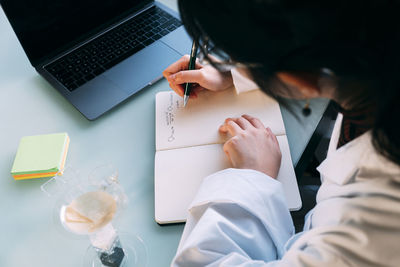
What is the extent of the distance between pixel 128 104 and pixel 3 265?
0.45m

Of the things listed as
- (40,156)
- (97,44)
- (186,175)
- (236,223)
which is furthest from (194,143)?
(97,44)

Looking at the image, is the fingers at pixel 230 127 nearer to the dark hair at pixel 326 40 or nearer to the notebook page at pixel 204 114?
the notebook page at pixel 204 114

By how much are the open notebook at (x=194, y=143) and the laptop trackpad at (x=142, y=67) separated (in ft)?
0.24

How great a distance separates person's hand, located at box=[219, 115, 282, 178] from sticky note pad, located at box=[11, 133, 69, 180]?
0.37 metres

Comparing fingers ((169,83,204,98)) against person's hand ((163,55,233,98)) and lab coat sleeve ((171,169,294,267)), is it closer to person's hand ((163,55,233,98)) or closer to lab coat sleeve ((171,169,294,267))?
person's hand ((163,55,233,98))

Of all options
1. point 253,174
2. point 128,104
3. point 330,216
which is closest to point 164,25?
point 128,104

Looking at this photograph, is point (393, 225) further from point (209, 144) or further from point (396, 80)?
point (209, 144)

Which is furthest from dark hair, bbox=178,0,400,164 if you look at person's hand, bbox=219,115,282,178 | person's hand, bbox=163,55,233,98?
person's hand, bbox=163,55,233,98

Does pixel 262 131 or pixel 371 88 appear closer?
pixel 371 88

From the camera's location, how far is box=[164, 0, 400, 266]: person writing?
0.35m

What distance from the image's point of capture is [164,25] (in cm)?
108

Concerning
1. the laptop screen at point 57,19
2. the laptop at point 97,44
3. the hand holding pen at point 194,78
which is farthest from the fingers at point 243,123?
the laptop screen at point 57,19

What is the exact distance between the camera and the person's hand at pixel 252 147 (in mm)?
743

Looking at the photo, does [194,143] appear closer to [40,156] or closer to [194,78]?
[194,78]
